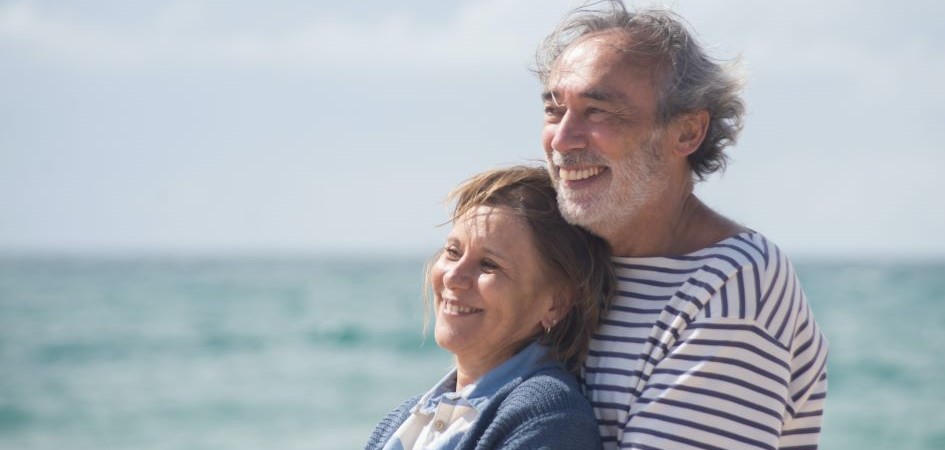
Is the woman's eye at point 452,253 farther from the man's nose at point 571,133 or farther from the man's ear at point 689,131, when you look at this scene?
the man's ear at point 689,131

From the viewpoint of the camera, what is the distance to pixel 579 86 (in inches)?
135

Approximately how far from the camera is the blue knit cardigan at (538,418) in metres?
3.10

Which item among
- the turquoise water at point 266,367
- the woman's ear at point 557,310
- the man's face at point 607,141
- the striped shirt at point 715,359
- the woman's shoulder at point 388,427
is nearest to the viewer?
the striped shirt at point 715,359

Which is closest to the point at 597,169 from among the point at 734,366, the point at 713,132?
the point at 713,132

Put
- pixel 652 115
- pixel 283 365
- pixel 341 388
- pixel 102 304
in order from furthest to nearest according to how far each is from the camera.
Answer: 1. pixel 102 304
2. pixel 283 365
3. pixel 341 388
4. pixel 652 115

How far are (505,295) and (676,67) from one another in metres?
0.78

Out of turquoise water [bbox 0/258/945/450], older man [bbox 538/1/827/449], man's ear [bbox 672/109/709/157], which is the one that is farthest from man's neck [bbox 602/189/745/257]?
turquoise water [bbox 0/258/945/450]

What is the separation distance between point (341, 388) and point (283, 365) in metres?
2.85

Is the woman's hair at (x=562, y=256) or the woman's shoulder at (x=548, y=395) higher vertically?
the woman's hair at (x=562, y=256)

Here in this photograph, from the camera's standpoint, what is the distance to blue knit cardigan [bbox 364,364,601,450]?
3.10 meters

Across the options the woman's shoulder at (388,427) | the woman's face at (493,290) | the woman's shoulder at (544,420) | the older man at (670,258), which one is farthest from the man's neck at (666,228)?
the woman's shoulder at (388,427)

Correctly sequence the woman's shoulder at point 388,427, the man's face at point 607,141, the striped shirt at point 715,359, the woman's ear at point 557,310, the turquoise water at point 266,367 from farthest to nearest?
the turquoise water at point 266,367
the woman's shoulder at point 388,427
the woman's ear at point 557,310
the man's face at point 607,141
the striped shirt at point 715,359

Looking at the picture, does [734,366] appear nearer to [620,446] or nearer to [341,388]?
[620,446]

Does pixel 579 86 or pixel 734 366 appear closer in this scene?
pixel 734 366
